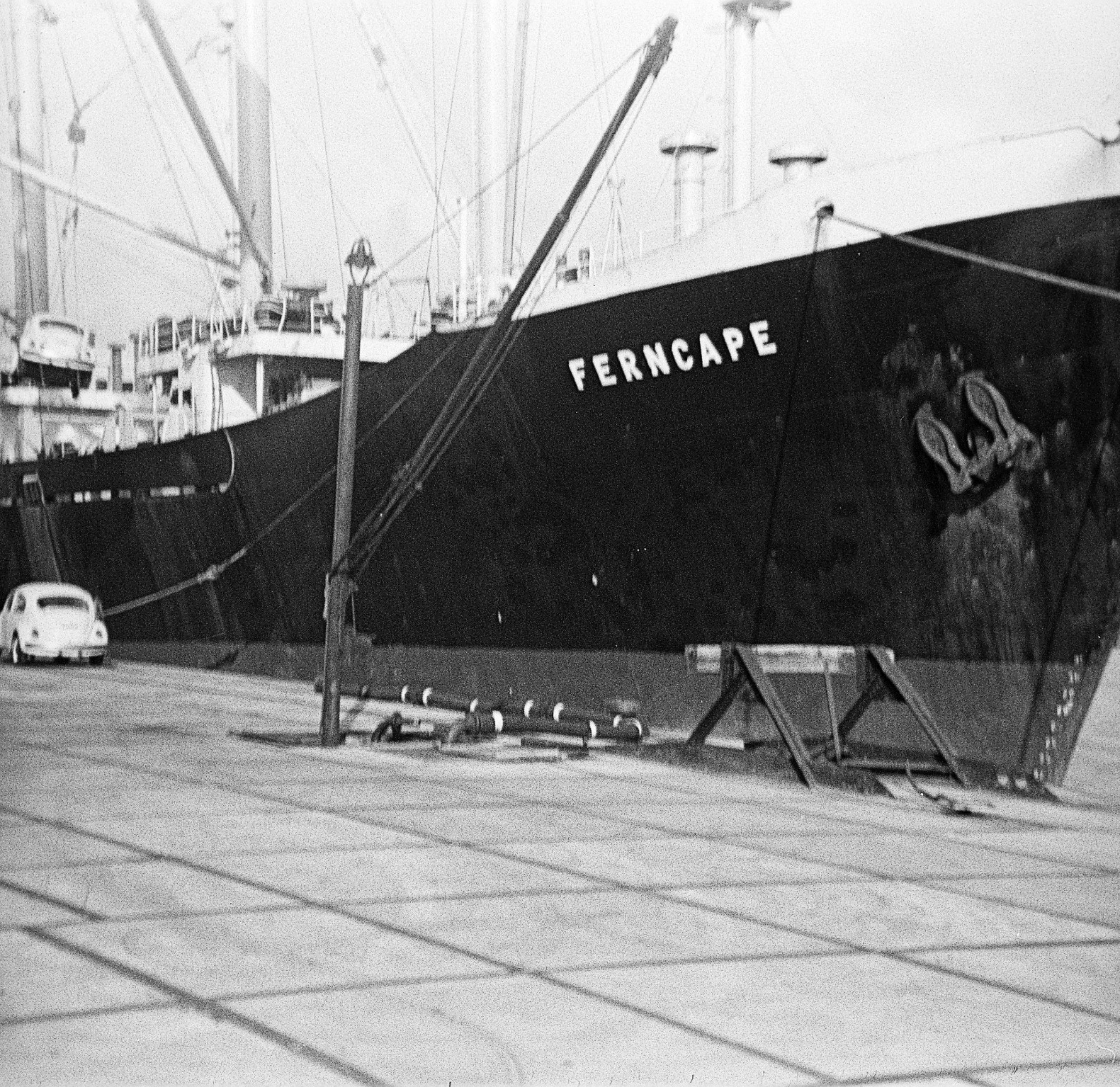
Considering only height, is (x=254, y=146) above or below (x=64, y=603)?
above

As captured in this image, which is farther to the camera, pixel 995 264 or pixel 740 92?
pixel 740 92

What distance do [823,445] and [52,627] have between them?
40.1ft

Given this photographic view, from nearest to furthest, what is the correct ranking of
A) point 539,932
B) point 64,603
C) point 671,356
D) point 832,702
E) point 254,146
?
point 539,932 → point 832,702 → point 671,356 → point 254,146 → point 64,603

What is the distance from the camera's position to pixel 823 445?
1324cm

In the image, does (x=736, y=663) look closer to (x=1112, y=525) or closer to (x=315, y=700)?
(x=1112, y=525)

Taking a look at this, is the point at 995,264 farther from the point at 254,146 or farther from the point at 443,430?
the point at 254,146

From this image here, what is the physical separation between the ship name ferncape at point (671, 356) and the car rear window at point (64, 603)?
10.0 meters

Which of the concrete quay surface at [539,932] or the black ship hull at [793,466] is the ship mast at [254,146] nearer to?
the black ship hull at [793,466]

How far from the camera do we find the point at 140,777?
995 cm

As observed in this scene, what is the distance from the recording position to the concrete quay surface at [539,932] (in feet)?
13.9

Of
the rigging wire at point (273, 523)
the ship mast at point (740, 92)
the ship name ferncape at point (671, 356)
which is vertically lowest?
the rigging wire at point (273, 523)

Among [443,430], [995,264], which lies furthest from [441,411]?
[995,264]

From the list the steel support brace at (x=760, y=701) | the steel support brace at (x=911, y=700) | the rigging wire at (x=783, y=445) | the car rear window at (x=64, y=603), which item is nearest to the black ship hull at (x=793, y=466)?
the rigging wire at (x=783, y=445)

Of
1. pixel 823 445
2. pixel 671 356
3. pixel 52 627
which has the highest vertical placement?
pixel 671 356
